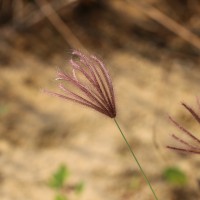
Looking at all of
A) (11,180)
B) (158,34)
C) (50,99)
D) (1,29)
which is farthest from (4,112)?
(158,34)

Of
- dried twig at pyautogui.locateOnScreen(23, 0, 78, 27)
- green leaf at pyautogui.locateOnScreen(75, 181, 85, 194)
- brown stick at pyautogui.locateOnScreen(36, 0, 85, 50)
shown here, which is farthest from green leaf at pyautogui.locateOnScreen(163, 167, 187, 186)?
dried twig at pyautogui.locateOnScreen(23, 0, 78, 27)

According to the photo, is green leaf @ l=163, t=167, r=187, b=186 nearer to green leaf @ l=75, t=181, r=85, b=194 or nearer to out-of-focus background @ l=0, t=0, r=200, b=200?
out-of-focus background @ l=0, t=0, r=200, b=200

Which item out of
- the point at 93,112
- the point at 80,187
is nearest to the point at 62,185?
the point at 80,187

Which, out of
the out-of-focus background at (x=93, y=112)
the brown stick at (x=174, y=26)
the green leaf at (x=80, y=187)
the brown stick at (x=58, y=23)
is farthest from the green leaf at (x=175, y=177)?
→ the brown stick at (x=58, y=23)

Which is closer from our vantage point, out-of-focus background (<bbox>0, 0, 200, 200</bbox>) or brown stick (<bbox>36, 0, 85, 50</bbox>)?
out-of-focus background (<bbox>0, 0, 200, 200</bbox>)

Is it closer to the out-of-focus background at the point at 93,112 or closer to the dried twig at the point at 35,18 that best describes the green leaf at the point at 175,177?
the out-of-focus background at the point at 93,112

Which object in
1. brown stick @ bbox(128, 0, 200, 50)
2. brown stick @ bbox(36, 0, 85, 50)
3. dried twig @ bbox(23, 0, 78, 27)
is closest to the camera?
brown stick @ bbox(128, 0, 200, 50)

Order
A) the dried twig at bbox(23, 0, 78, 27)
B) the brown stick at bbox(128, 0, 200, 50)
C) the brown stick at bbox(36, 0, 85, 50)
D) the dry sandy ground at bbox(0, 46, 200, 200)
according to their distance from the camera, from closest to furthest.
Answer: the dry sandy ground at bbox(0, 46, 200, 200)
the brown stick at bbox(128, 0, 200, 50)
the brown stick at bbox(36, 0, 85, 50)
the dried twig at bbox(23, 0, 78, 27)
